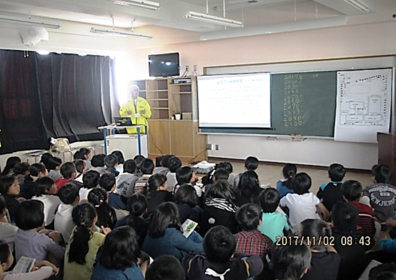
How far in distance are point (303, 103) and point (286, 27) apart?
1519 millimetres

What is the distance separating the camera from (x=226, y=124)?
811cm

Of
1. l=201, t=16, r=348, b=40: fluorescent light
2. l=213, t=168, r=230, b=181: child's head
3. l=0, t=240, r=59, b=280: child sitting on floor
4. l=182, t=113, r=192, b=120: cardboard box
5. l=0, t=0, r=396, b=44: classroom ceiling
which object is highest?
l=0, t=0, r=396, b=44: classroom ceiling

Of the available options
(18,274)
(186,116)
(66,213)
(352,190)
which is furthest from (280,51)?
(18,274)

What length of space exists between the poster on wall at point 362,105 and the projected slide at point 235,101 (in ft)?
4.63

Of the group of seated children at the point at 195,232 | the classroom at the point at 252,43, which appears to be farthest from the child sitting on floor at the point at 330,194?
the classroom at the point at 252,43

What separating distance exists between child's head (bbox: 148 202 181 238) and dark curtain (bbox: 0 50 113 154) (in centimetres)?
584

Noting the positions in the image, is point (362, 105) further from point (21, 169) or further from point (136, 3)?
point (21, 169)

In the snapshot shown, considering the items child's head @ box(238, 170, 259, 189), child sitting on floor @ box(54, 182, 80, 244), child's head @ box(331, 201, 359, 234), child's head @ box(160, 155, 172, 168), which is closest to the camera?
child's head @ box(331, 201, 359, 234)

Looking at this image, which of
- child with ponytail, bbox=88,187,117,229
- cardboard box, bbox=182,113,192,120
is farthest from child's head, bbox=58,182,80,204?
cardboard box, bbox=182,113,192,120

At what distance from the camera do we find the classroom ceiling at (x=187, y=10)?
5520 mm

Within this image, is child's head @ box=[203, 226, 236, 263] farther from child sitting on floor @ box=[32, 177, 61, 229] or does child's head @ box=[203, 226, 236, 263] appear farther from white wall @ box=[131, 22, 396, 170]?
white wall @ box=[131, 22, 396, 170]

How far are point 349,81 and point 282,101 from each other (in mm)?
1299

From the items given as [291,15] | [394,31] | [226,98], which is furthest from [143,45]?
[394,31]

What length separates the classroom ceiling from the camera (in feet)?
18.1
